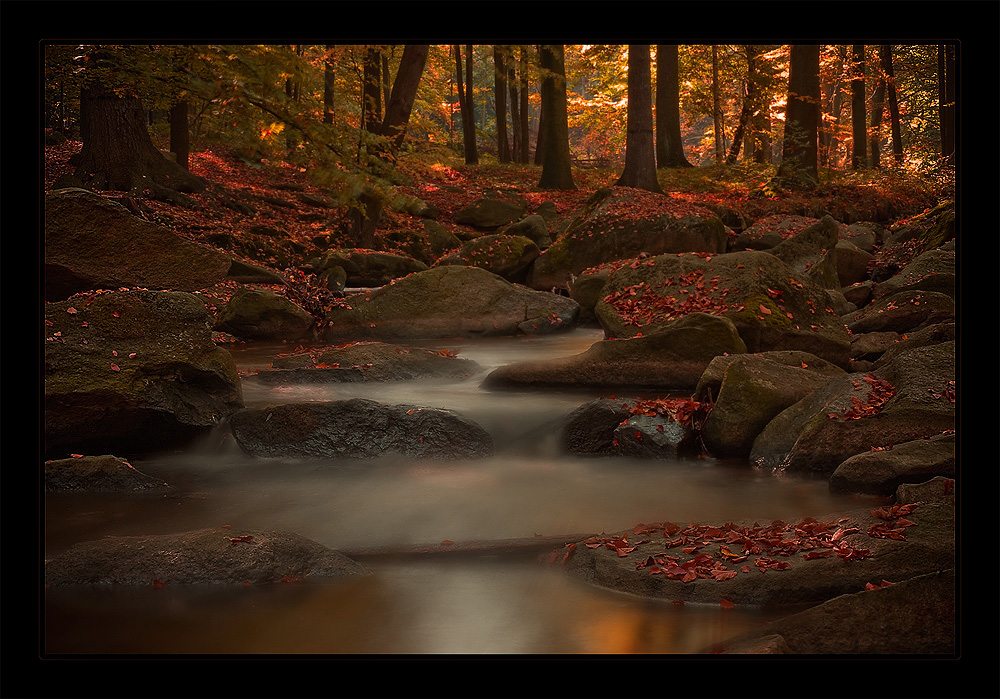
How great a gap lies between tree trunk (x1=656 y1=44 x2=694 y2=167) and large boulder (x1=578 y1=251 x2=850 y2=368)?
1599 centimetres

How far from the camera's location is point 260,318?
1174 cm

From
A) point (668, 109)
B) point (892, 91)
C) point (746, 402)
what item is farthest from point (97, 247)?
point (892, 91)

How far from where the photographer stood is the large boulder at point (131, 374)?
19.9ft

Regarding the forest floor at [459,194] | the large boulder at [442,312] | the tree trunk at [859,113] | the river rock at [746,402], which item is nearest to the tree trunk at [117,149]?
the forest floor at [459,194]

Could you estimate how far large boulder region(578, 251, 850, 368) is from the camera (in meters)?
8.75

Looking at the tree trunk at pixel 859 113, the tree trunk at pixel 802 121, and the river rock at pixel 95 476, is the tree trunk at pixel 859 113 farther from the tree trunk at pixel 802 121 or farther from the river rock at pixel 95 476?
the river rock at pixel 95 476

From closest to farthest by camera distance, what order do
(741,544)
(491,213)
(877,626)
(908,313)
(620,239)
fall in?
(877,626), (741,544), (908,313), (620,239), (491,213)

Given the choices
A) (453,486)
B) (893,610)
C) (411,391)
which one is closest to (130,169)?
(411,391)

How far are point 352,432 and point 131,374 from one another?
1.91m

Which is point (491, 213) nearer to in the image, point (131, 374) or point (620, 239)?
point (620, 239)

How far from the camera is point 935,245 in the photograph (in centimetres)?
1227

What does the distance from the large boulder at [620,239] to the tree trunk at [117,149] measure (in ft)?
26.7

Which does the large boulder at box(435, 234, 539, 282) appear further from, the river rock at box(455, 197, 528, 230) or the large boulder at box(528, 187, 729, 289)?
the river rock at box(455, 197, 528, 230)
